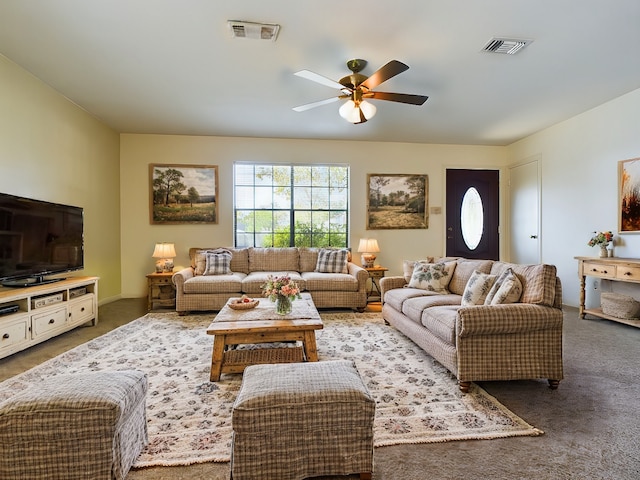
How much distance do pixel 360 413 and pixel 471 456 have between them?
683mm

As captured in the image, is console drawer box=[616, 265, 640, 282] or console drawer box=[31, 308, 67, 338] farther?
console drawer box=[616, 265, 640, 282]

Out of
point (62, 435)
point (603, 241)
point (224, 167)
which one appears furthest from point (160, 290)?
point (603, 241)

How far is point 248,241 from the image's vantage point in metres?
6.02

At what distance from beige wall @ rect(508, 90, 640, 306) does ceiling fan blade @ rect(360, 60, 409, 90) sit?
3389mm

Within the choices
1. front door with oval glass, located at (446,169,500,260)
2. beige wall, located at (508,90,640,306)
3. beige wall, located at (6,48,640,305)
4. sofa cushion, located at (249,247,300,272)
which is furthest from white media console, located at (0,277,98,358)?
beige wall, located at (508,90,640,306)

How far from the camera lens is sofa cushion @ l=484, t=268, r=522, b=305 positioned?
98.8 inches

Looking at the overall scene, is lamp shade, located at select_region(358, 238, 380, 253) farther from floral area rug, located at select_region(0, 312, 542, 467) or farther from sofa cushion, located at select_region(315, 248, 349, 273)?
floral area rug, located at select_region(0, 312, 542, 467)

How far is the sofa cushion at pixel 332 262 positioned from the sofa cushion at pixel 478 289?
2.49m

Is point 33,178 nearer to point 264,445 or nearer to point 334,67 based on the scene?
point 334,67

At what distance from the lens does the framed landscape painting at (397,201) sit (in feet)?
20.2

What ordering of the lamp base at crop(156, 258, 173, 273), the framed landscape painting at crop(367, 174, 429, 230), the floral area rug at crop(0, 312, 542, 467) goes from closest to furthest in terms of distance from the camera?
the floral area rug at crop(0, 312, 542, 467) → the lamp base at crop(156, 258, 173, 273) → the framed landscape painting at crop(367, 174, 429, 230)

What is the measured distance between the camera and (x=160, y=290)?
4.99 meters

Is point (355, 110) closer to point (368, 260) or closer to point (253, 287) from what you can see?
point (253, 287)

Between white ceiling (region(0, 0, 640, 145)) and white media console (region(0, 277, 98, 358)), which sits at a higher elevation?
white ceiling (region(0, 0, 640, 145))
